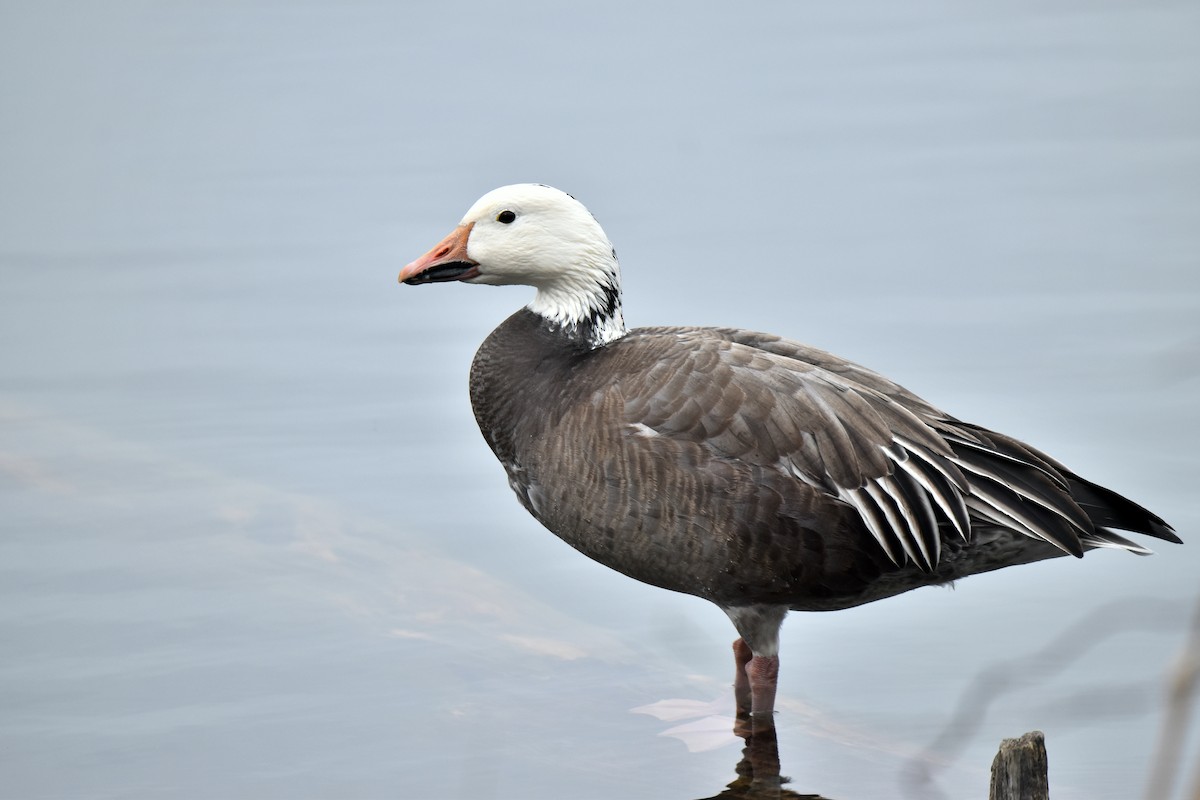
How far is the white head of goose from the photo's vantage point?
643 cm

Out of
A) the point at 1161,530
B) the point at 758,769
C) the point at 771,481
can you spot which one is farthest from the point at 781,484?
the point at 1161,530

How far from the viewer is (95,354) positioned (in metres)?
11.0

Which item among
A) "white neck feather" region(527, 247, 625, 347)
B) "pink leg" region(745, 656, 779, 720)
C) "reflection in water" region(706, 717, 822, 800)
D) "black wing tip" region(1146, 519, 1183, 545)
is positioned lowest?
"reflection in water" region(706, 717, 822, 800)

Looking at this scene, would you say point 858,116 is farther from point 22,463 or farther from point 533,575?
point 22,463

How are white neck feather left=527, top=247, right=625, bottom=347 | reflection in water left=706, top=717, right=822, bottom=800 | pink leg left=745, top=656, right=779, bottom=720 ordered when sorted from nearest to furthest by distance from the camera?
reflection in water left=706, top=717, right=822, bottom=800 → pink leg left=745, top=656, right=779, bottom=720 → white neck feather left=527, top=247, right=625, bottom=347

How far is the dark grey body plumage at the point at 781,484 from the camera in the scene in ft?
21.1

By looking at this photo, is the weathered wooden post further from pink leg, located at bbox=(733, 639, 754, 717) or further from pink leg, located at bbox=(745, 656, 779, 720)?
pink leg, located at bbox=(733, 639, 754, 717)

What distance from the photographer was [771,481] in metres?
6.41

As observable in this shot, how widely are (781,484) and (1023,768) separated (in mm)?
2045

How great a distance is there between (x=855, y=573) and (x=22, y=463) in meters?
5.22

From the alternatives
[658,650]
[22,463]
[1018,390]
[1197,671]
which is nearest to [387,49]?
[22,463]

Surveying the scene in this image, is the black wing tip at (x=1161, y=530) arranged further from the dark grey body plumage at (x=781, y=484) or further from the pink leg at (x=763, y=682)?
the pink leg at (x=763, y=682)

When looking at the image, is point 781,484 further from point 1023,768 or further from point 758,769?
point 1023,768

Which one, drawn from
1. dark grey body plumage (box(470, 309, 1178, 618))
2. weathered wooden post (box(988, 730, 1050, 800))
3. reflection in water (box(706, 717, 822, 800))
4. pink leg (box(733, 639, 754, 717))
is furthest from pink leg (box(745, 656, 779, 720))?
weathered wooden post (box(988, 730, 1050, 800))
